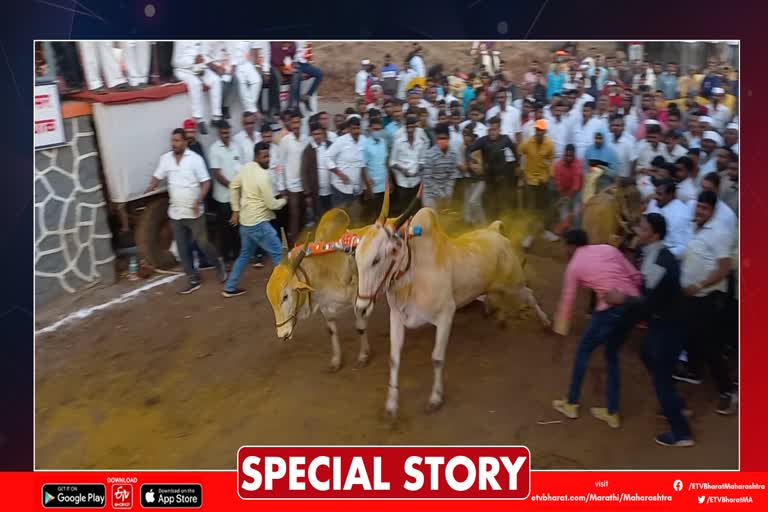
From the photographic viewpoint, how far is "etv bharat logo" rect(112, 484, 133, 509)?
5.15 m

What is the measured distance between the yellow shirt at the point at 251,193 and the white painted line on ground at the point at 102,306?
56cm

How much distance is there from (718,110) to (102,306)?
370 centimetres

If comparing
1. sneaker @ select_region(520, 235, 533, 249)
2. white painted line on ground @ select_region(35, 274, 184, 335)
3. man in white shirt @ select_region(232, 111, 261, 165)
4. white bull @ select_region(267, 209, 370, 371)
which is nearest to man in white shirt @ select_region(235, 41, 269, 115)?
man in white shirt @ select_region(232, 111, 261, 165)

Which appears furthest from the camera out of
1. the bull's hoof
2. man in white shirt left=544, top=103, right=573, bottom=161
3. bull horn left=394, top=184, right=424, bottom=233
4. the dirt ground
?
man in white shirt left=544, top=103, right=573, bottom=161

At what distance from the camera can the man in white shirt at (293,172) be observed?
219 inches

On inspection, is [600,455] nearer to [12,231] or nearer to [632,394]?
[632,394]

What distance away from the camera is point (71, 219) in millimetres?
5371

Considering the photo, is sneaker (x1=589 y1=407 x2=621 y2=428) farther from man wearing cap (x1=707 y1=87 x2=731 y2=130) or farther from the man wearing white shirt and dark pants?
man wearing cap (x1=707 y1=87 x2=731 y2=130)

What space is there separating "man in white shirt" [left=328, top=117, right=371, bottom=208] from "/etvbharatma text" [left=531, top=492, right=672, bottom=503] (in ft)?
6.59

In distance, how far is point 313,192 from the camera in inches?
222

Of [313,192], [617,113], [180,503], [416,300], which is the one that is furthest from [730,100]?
[180,503]

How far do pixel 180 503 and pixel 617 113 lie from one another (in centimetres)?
336

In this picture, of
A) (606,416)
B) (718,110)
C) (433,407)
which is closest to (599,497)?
(606,416)

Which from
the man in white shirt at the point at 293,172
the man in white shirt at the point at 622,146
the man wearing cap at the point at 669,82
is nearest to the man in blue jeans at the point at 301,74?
the man in white shirt at the point at 293,172
